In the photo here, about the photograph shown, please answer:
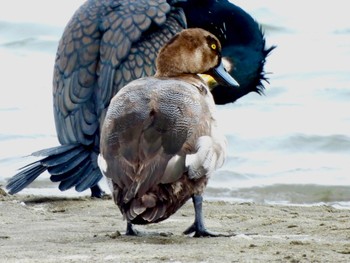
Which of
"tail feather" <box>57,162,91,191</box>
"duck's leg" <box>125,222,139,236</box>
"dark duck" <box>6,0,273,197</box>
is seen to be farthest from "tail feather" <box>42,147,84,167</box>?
"duck's leg" <box>125,222,139,236</box>

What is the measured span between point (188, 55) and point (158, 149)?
1126 mm

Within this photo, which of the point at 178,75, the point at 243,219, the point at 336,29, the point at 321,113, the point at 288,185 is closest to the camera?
the point at 178,75

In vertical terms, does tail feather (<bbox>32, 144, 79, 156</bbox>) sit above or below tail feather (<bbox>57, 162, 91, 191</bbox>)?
above

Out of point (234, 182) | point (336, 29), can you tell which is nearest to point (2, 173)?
point (234, 182)

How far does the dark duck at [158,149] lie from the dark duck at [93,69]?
6.63ft

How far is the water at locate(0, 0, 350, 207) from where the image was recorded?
10.9 metres

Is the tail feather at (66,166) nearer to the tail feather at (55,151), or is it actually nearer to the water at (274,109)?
the tail feather at (55,151)

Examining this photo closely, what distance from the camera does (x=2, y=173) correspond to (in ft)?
37.5

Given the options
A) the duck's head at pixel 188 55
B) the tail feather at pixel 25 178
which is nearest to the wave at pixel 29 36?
the tail feather at pixel 25 178

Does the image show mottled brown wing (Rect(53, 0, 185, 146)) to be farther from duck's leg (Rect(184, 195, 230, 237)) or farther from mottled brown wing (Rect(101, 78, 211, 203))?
mottled brown wing (Rect(101, 78, 211, 203))

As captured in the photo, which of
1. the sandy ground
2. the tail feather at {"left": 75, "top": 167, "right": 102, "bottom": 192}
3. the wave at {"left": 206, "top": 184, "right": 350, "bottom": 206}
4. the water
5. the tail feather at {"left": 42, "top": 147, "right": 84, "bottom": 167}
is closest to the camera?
the sandy ground

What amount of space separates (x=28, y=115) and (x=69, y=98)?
4.87 m

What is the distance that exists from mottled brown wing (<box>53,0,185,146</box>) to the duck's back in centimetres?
230

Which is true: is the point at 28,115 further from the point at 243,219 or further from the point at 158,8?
the point at 243,219
